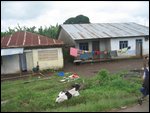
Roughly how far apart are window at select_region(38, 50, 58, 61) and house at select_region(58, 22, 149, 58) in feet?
12.3

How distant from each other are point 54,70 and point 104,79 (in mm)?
8298

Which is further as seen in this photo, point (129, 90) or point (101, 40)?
point (101, 40)

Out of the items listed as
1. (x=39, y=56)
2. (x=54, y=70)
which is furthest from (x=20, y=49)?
(x=54, y=70)

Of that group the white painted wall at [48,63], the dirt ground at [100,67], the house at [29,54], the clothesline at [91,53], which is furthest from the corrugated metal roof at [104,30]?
the house at [29,54]

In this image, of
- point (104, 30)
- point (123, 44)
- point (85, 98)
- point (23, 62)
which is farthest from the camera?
point (104, 30)

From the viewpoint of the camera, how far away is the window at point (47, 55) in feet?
66.3

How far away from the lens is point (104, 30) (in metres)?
27.3

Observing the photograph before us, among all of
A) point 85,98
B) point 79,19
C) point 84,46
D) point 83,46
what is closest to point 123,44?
point 84,46

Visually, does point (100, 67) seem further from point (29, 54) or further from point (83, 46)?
point (29, 54)

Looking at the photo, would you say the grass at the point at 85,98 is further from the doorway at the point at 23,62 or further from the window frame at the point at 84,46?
the window frame at the point at 84,46

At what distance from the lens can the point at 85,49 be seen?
2578 centimetres

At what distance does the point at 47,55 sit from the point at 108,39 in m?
7.95

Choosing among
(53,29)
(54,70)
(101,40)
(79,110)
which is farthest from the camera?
(53,29)

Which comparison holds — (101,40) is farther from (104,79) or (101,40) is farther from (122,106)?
(122,106)
